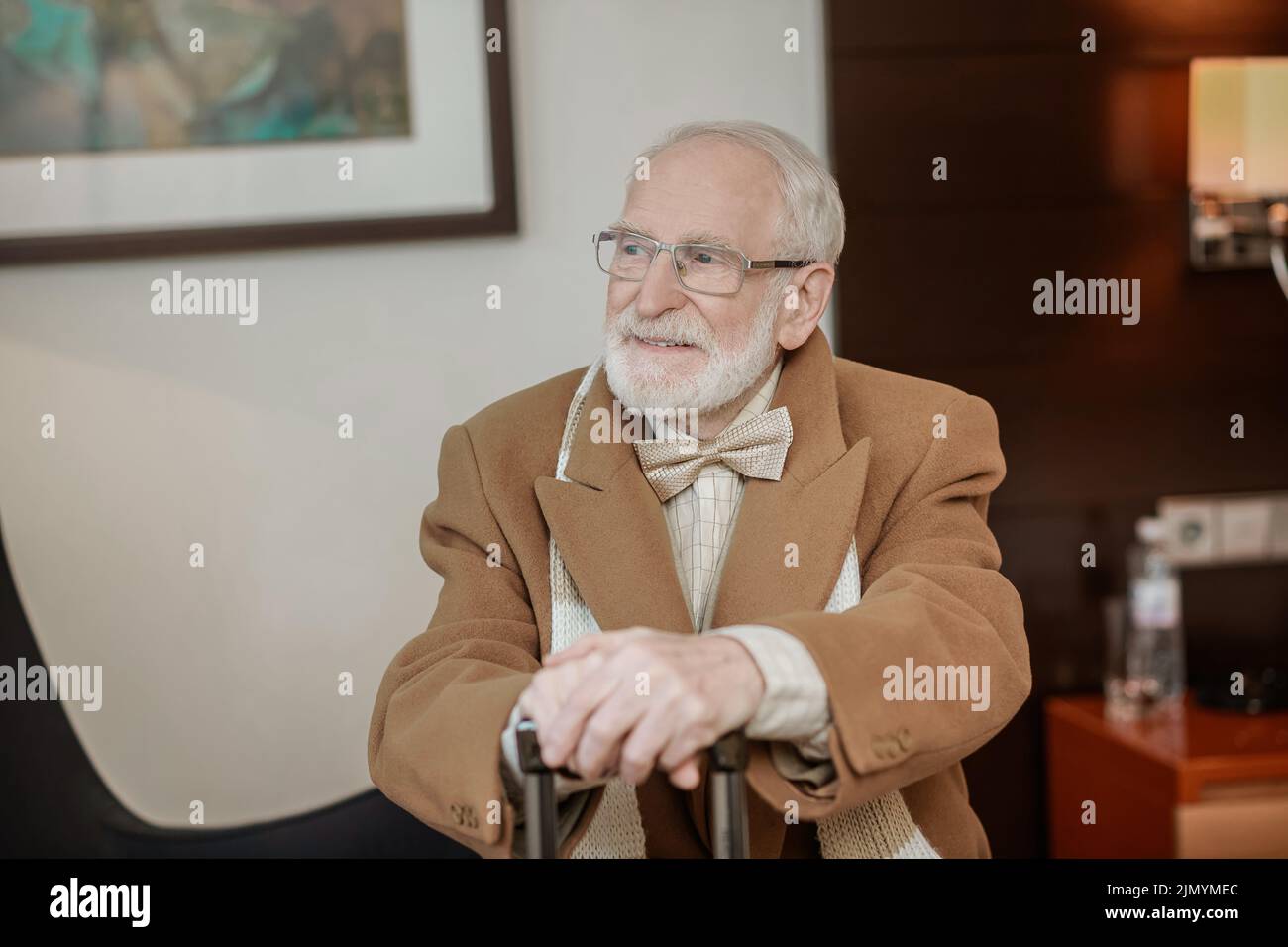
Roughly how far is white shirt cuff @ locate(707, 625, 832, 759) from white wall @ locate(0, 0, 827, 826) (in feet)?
1.55

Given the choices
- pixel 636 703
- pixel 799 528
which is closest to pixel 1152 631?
pixel 799 528

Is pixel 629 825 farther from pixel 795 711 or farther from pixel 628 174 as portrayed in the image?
pixel 628 174

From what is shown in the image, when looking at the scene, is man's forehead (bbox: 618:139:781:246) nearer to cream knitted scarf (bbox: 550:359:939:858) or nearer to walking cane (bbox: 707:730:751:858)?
cream knitted scarf (bbox: 550:359:939:858)

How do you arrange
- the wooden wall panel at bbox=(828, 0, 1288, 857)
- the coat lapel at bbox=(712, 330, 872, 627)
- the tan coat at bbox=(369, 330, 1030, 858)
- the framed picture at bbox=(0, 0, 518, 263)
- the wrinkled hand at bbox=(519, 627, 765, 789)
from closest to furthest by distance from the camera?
the wrinkled hand at bbox=(519, 627, 765, 789), the tan coat at bbox=(369, 330, 1030, 858), the coat lapel at bbox=(712, 330, 872, 627), the framed picture at bbox=(0, 0, 518, 263), the wooden wall panel at bbox=(828, 0, 1288, 857)

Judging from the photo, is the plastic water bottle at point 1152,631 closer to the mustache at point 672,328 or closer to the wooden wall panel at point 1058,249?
the wooden wall panel at point 1058,249

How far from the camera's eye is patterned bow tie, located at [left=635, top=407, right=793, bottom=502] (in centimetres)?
107

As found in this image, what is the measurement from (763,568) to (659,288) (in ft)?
0.86

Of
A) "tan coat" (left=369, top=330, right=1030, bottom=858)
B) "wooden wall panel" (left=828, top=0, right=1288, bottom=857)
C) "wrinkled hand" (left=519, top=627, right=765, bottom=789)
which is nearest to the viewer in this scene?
"wrinkled hand" (left=519, top=627, right=765, bottom=789)

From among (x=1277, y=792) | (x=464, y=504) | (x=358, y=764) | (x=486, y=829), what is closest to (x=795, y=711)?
(x=486, y=829)

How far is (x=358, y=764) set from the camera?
1.25 m

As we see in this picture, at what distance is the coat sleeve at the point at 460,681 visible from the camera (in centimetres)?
85

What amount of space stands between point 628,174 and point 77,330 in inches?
22.8

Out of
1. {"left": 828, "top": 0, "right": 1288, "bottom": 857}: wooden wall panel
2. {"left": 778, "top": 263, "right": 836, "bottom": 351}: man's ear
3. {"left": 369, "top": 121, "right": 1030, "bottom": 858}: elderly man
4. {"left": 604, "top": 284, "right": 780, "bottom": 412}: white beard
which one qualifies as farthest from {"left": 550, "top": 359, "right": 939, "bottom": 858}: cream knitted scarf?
{"left": 828, "top": 0, "right": 1288, "bottom": 857}: wooden wall panel

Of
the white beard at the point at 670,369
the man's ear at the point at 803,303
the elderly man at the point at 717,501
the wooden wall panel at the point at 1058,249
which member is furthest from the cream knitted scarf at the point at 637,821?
the wooden wall panel at the point at 1058,249
